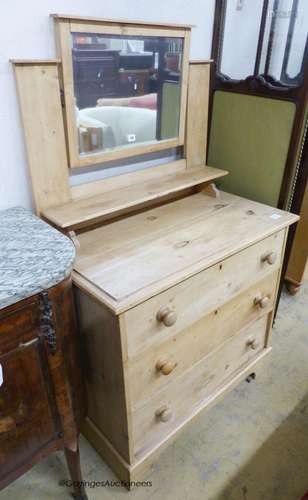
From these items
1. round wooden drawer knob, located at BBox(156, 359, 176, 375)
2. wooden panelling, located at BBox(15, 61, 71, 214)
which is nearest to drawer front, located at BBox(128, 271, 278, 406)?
round wooden drawer knob, located at BBox(156, 359, 176, 375)

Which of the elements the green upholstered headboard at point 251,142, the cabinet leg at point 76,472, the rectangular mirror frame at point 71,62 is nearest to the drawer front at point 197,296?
the green upholstered headboard at point 251,142

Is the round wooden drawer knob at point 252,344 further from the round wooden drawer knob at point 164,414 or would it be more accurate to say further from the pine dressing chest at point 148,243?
the round wooden drawer knob at point 164,414

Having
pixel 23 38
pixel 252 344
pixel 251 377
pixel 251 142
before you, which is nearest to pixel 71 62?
pixel 23 38

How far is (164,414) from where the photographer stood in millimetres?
1192

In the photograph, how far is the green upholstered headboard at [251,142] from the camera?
137cm

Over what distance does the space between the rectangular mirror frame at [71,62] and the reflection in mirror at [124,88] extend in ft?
0.05

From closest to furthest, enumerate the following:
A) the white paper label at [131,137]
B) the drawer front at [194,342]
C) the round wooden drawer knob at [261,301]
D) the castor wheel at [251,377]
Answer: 1. the drawer front at [194,342]
2. the white paper label at [131,137]
3. the round wooden drawer knob at [261,301]
4. the castor wheel at [251,377]

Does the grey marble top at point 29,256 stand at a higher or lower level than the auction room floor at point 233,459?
higher

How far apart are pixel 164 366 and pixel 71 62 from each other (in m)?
0.91

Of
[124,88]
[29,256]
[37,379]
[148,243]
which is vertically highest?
[124,88]

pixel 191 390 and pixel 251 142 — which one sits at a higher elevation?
pixel 251 142

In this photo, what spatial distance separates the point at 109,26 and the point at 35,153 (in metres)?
0.42

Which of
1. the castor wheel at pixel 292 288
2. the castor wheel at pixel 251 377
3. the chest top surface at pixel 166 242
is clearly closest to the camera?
the chest top surface at pixel 166 242

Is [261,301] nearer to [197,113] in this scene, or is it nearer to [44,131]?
[197,113]
